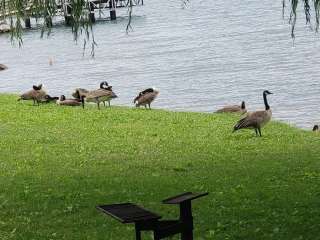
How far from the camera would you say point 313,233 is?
26.8 feet

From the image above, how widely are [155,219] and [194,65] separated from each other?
32158mm

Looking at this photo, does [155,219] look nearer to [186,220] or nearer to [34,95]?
[186,220]

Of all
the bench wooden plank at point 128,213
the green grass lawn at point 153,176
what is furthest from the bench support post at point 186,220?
the green grass lawn at point 153,176

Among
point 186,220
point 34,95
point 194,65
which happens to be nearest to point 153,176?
point 186,220

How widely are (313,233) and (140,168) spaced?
4.45 meters

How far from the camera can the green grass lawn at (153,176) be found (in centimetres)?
874

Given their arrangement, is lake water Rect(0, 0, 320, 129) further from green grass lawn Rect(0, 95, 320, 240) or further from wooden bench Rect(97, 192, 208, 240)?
wooden bench Rect(97, 192, 208, 240)

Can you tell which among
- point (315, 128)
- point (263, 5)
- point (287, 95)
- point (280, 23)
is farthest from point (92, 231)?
point (263, 5)

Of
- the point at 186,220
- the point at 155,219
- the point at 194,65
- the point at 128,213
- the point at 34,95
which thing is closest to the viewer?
the point at 155,219

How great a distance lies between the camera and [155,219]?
226 inches

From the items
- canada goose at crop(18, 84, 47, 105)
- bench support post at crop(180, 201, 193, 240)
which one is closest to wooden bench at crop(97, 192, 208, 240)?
bench support post at crop(180, 201, 193, 240)

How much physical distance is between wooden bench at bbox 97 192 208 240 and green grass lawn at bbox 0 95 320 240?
2.18 metres

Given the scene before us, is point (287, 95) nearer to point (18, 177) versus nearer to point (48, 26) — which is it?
point (18, 177)

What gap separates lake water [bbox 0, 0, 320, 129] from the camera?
27466mm
